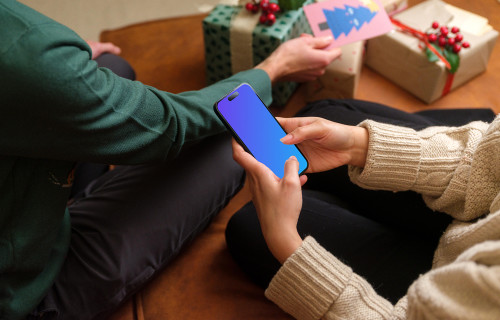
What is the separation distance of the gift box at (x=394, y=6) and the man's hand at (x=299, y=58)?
29 cm

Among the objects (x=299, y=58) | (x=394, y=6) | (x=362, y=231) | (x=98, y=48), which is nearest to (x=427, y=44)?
(x=394, y=6)

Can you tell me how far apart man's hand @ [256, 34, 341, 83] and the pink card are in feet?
0.13

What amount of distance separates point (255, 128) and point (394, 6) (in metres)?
0.72

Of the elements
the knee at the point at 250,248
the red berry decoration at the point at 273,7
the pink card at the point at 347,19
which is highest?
the red berry decoration at the point at 273,7

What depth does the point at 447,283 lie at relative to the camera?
39cm

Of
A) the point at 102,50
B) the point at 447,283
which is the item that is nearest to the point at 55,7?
the point at 102,50

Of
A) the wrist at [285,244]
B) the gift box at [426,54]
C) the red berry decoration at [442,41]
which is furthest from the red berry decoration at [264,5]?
the wrist at [285,244]

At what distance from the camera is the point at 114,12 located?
1.51m

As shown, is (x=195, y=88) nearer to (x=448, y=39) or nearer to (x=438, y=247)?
(x=448, y=39)

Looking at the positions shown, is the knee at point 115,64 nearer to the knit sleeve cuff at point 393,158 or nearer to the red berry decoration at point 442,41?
the knit sleeve cuff at point 393,158

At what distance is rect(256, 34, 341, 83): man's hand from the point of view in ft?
3.03

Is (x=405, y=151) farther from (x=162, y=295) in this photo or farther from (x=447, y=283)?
(x=162, y=295)

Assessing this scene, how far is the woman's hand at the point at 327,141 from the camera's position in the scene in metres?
0.66

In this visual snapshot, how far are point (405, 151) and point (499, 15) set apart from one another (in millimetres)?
916
